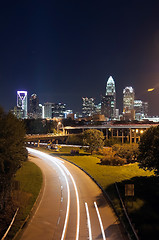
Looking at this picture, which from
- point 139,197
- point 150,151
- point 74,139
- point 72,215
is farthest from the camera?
point 74,139

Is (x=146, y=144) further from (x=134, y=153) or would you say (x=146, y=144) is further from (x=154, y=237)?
(x=134, y=153)

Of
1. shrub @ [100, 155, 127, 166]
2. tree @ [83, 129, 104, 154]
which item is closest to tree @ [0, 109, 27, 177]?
shrub @ [100, 155, 127, 166]

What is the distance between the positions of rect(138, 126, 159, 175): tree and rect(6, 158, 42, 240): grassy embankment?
1335 cm

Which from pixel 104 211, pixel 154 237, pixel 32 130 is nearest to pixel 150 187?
pixel 104 211

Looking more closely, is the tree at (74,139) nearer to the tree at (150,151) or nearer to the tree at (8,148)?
the tree at (150,151)

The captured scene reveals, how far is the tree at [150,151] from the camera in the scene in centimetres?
2700

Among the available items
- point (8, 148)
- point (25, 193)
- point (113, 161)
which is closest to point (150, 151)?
point (25, 193)

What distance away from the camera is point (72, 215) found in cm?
1975

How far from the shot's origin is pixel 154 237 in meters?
16.1

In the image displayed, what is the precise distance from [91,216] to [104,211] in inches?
65.7

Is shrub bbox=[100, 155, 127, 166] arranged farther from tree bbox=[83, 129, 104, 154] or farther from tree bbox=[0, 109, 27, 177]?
tree bbox=[0, 109, 27, 177]

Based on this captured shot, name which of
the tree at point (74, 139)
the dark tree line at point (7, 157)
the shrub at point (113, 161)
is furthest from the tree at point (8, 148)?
the tree at point (74, 139)

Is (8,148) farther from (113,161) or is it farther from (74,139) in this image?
(74,139)

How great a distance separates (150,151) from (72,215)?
13562 millimetres
